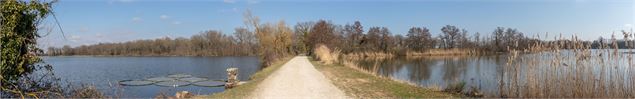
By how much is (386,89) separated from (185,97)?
4.00 m

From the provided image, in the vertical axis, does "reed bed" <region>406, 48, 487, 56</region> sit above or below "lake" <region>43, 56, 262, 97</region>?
above

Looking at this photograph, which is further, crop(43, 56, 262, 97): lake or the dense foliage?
crop(43, 56, 262, 97): lake

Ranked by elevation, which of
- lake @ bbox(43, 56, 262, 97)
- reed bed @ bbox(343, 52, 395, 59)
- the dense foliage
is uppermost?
the dense foliage

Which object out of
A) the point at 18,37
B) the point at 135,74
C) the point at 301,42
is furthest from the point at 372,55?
the point at 18,37

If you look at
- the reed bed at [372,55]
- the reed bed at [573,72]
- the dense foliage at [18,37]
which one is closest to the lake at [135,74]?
the dense foliage at [18,37]

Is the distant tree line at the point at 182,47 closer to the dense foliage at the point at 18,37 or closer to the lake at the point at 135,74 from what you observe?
the lake at the point at 135,74

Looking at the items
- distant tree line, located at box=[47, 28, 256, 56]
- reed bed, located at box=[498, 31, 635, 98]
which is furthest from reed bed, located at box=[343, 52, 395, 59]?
reed bed, located at box=[498, 31, 635, 98]

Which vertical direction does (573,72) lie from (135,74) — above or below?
above

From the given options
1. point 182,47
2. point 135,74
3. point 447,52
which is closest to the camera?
point 135,74

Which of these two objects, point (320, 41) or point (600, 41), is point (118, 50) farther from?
point (600, 41)

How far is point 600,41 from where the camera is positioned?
7.24 m

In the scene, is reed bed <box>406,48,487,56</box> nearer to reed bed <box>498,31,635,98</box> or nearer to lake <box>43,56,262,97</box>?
lake <box>43,56,262,97</box>

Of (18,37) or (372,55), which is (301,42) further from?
(18,37)

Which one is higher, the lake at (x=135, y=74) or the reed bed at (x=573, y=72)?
the reed bed at (x=573, y=72)
